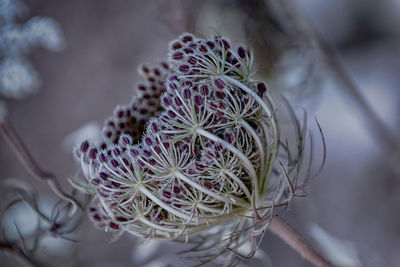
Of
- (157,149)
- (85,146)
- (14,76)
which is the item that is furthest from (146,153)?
(14,76)

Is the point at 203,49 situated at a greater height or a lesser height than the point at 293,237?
greater

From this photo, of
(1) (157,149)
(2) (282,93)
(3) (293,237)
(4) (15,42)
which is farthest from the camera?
(2) (282,93)

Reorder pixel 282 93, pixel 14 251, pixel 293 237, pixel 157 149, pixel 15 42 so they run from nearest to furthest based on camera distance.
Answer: pixel 157 149
pixel 293 237
pixel 14 251
pixel 15 42
pixel 282 93

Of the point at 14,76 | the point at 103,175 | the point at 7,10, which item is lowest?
the point at 103,175

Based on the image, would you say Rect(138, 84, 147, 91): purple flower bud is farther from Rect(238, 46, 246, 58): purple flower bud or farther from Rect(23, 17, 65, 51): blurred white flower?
Rect(23, 17, 65, 51): blurred white flower

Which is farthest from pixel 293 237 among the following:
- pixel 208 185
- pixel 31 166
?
pixel 31 166

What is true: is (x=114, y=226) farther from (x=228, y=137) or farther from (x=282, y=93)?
(x=282, y=93)

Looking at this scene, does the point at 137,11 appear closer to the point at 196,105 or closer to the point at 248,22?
the point at 248,22

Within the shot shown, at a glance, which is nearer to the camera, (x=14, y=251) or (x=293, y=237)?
(x=293, y=237)
